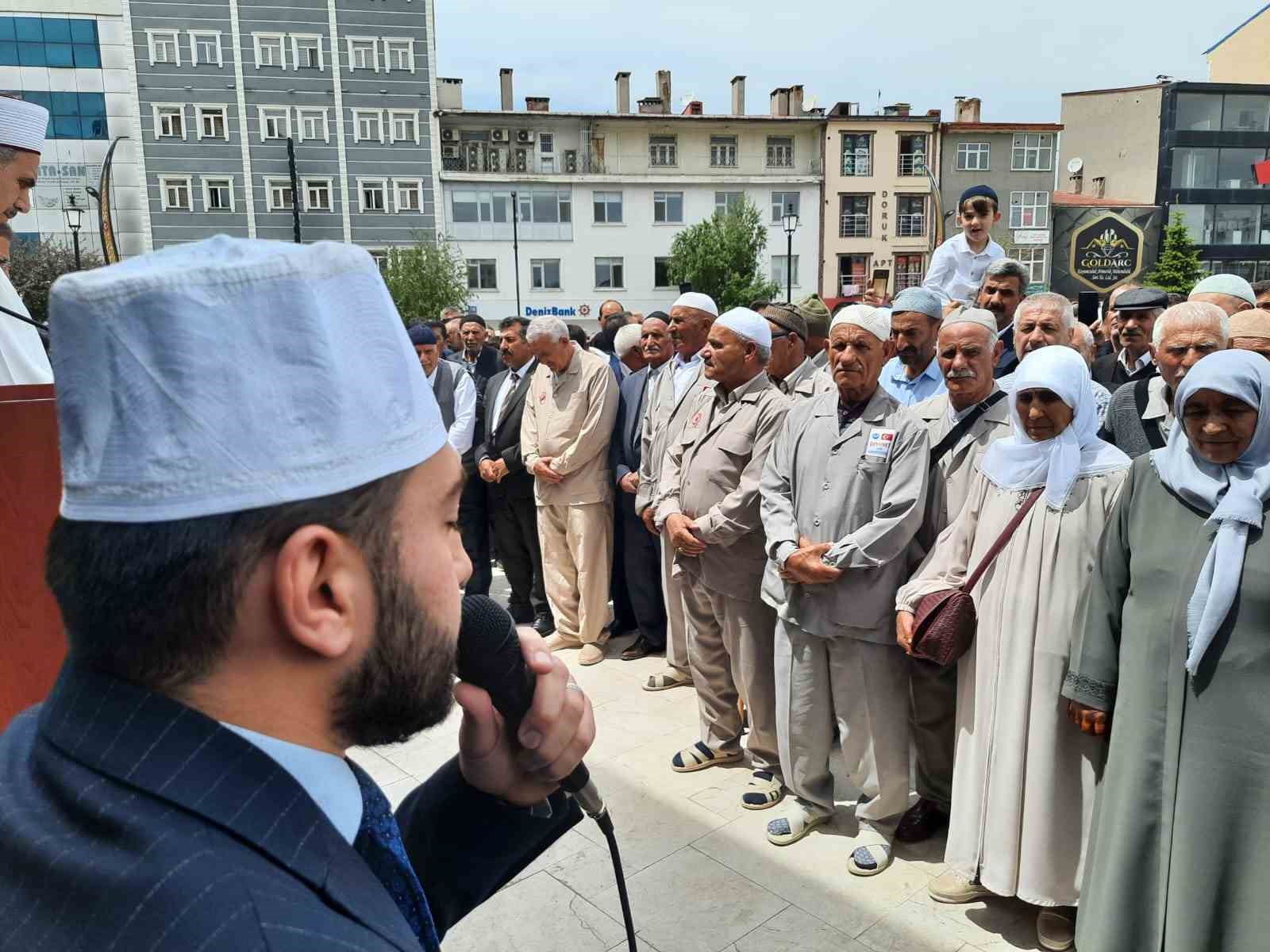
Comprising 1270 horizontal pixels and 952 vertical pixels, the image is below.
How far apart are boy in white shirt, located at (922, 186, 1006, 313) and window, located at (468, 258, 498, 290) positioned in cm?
3408

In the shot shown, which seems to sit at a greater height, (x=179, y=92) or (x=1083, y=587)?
(x=179, y=92)

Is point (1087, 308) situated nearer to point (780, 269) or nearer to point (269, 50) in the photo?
point (780, 269)

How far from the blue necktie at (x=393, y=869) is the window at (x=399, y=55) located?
41.0 metres

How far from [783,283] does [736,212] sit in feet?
17.0

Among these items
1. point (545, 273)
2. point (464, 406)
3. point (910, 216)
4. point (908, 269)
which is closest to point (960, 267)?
point (464, 406)

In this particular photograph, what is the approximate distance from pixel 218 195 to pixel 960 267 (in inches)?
1440

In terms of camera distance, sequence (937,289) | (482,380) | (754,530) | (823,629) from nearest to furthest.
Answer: (823,629) < (754,530) < (937,289) < (482,380)

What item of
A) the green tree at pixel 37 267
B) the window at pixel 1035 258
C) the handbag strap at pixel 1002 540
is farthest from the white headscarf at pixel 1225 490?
the window at pixel 1035 258

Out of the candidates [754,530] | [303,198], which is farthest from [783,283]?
[754,530]

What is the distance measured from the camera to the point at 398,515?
815 mm

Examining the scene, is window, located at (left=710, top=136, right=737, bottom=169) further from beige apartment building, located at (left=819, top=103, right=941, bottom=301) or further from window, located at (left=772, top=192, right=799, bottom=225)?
beige apartment building, located at (left=819, top=103, right=941, bottom=301)

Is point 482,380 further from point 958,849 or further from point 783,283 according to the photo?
point 783,283

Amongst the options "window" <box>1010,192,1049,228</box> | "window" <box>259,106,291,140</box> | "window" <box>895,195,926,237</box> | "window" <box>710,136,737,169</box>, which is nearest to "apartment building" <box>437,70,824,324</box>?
"window" <box>710,136,737,169</box>

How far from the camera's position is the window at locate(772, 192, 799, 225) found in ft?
134
